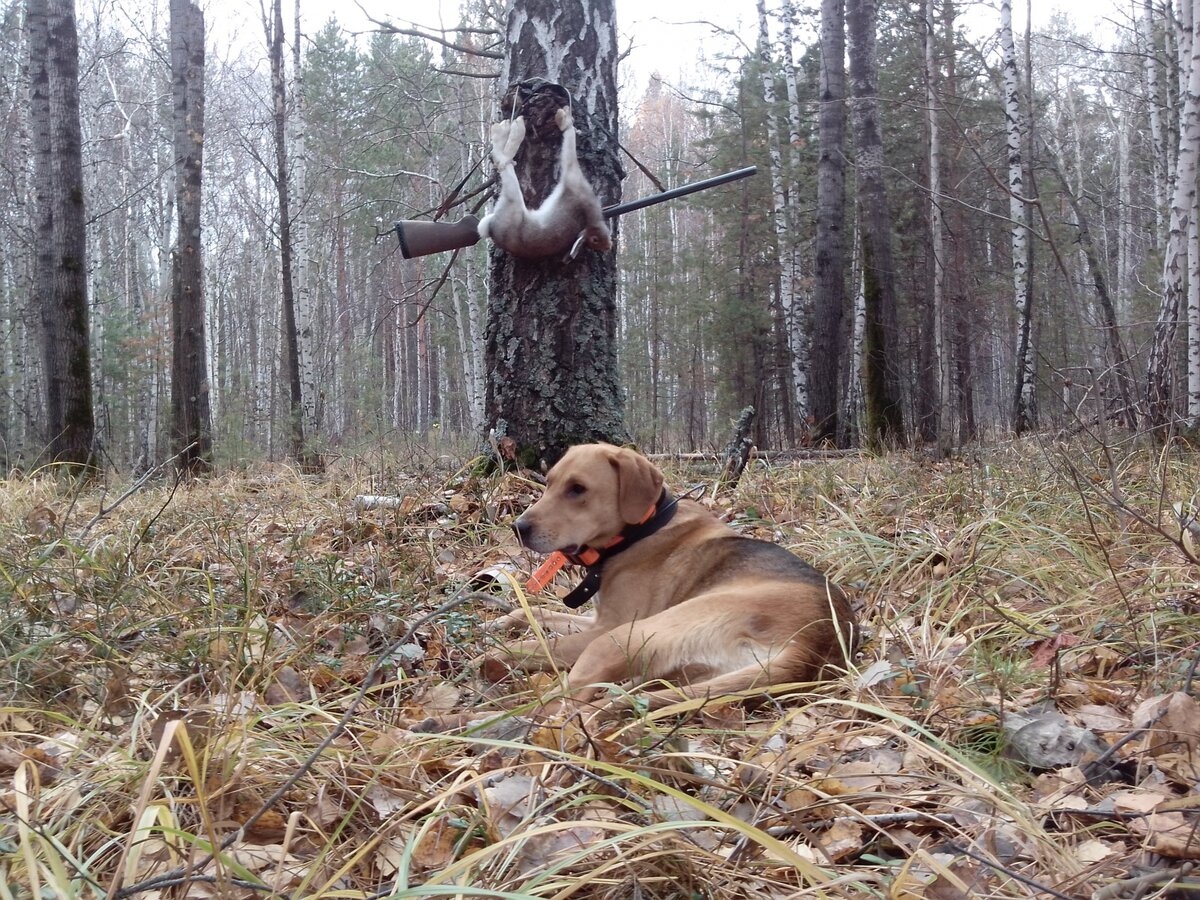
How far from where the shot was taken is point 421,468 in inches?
242

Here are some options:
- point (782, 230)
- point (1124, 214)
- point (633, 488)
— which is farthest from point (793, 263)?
point (1124, 214)

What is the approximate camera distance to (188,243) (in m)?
11.9

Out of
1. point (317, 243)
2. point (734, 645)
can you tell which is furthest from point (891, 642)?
point (317, 243)

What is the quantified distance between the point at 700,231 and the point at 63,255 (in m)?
21.5

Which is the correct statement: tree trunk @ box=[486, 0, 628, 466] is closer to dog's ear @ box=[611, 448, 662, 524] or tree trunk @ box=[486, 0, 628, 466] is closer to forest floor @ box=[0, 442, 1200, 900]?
forest floor @ box=[0, 442, 1200, 900]

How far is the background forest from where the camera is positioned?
1586 centimetres

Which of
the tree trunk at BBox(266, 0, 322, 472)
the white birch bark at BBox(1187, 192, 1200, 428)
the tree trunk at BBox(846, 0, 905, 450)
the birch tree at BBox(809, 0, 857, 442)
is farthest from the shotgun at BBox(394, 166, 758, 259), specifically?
the tree trunk at BBox(266, 0, 322, 472)

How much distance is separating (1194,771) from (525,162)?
477 cm

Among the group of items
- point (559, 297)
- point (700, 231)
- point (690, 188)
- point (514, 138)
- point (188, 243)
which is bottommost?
point (559, 297)

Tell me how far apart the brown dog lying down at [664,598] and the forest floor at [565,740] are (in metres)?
0.17

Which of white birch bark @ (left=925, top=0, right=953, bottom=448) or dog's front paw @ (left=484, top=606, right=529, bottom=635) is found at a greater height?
white birch bark @ (left=925, top=0, right=953, bottom=448)

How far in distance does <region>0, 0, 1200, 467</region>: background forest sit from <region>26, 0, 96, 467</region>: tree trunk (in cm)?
89

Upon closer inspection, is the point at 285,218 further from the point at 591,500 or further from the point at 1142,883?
the point at 1142,883

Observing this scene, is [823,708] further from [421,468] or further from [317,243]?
[317,243]
